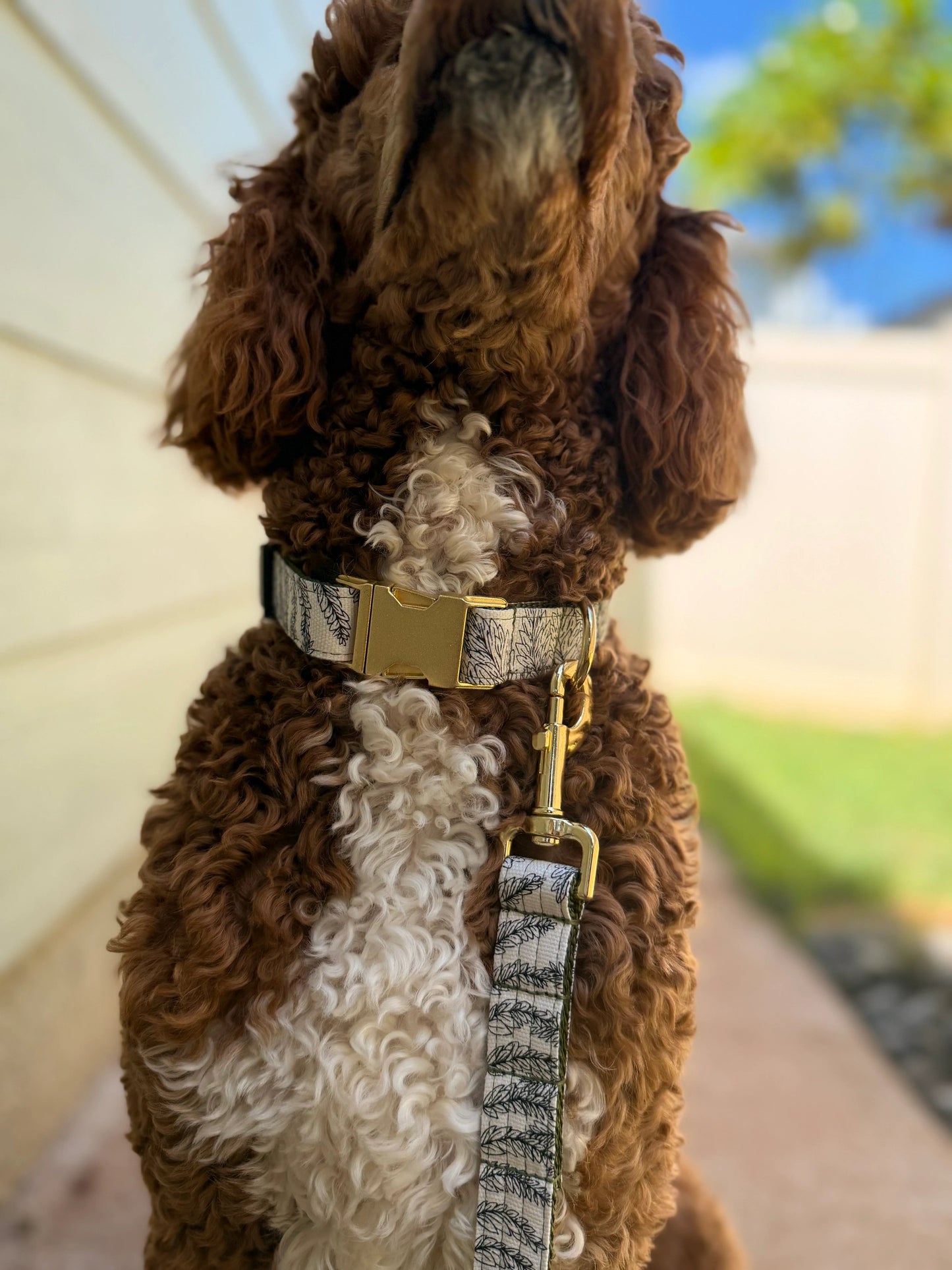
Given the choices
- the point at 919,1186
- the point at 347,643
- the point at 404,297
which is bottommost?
the point at 919,1186

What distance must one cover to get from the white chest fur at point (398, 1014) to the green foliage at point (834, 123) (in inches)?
408

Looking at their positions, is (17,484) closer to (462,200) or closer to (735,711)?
(462,200)

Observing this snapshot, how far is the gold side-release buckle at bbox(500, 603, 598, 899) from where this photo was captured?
77 centimetres

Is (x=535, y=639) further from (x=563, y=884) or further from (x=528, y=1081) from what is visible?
(x=528, y=1081)

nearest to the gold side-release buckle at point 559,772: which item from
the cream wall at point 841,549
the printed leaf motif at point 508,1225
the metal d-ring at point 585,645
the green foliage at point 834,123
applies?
the metal d-ring at point 585,645

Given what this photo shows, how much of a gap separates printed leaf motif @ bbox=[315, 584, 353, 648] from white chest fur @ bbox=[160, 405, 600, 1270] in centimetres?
5

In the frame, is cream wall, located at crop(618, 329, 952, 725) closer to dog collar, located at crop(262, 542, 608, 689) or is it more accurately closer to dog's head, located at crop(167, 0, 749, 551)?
dog's head, located at crop(167, 0, 749, 551)

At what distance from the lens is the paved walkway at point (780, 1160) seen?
4.82ft

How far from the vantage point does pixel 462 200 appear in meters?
0.69

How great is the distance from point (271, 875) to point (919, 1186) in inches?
57.6

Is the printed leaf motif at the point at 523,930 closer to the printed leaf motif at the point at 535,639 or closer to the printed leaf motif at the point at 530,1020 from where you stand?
the printed leaf motif at the point at 530,1020

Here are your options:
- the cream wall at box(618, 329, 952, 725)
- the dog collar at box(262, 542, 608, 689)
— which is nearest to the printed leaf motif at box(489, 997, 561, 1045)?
the dog collar at box(262, 542, 608, 689)

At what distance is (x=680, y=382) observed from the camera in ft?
2.83

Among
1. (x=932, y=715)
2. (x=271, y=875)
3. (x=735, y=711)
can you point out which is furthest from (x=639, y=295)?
(x=932, y=715)
